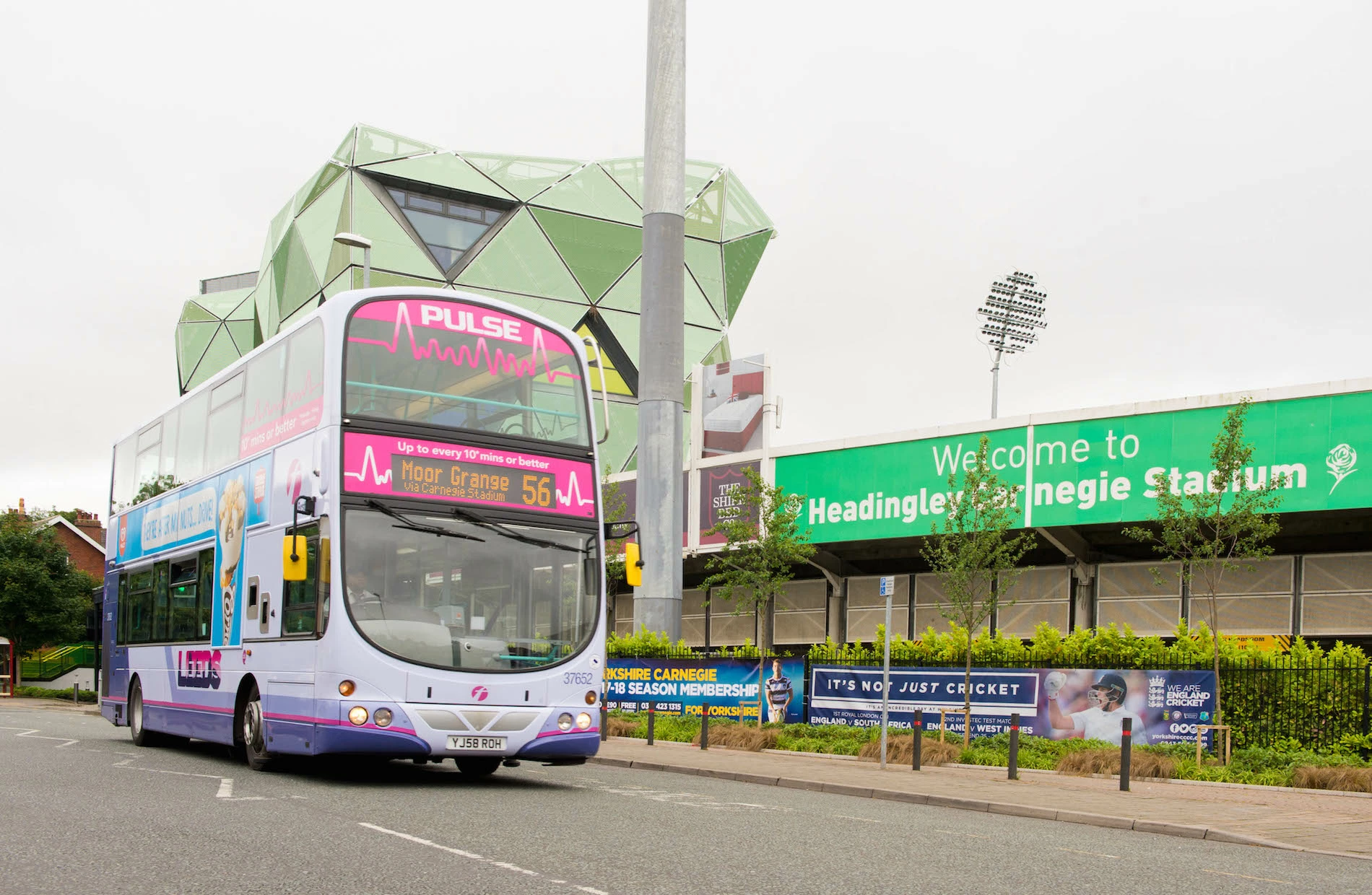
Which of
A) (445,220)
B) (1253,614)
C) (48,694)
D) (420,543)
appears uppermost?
(445,220)

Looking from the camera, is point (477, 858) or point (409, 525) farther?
point (409, 525)

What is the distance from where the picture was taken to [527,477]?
1398 cm

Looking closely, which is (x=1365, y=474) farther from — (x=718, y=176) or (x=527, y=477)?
(x=718, y=176)

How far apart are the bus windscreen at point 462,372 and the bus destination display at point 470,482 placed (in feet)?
1.31

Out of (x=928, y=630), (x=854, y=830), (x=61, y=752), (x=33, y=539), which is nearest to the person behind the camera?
(x=854, y=830)

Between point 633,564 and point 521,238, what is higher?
point 521,238

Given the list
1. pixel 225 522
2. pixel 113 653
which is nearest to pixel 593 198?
pixel 113 653

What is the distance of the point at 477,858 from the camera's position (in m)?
8.73

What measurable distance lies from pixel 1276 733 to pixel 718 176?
1976 inches

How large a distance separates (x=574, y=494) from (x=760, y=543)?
65.9ft

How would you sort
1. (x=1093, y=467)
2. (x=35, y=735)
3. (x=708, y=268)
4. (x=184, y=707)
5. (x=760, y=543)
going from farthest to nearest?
1. (x=708, y=268)
2. (x=760, y=543)
3. (x=1093, y=467)
4. (x=35, y=735)
5. (x=184, y=707)

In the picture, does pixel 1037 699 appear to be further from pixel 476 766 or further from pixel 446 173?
pixel 446 173

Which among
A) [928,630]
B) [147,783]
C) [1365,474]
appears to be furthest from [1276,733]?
[147,783]

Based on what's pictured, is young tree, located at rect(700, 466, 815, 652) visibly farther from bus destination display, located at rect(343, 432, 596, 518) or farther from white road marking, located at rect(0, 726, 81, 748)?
bus destination display, located at rect(343, 432, 596, 518)
